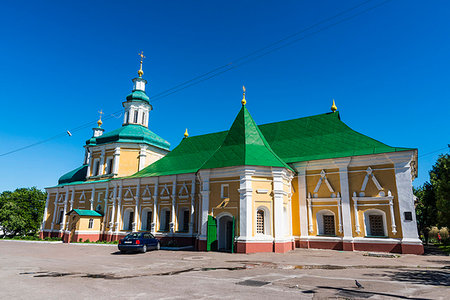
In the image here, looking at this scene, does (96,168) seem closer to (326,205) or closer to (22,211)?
(22,211)

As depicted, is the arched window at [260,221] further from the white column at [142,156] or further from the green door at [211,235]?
the white column at [142,156]

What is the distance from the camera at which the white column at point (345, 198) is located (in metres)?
19.0

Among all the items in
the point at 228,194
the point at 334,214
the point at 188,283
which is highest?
the point at 228,194

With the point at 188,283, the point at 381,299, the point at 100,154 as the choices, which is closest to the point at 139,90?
the point at 100,154

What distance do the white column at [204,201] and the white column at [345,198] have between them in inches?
365

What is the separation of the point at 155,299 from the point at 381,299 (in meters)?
5.06

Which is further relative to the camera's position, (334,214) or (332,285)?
(334,214)

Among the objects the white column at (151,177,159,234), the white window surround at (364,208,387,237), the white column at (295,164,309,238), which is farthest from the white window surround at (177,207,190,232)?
the white window surround at (364,208,387,237)

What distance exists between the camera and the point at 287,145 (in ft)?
78.2

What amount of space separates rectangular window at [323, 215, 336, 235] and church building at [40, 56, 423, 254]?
0.07m

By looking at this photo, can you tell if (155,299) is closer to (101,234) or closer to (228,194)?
(228,194)

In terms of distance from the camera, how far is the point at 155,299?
6.38m

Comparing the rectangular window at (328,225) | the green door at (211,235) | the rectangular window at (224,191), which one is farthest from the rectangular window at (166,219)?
the rectangular window at (328,225)

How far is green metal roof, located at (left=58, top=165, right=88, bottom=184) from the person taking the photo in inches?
1451
